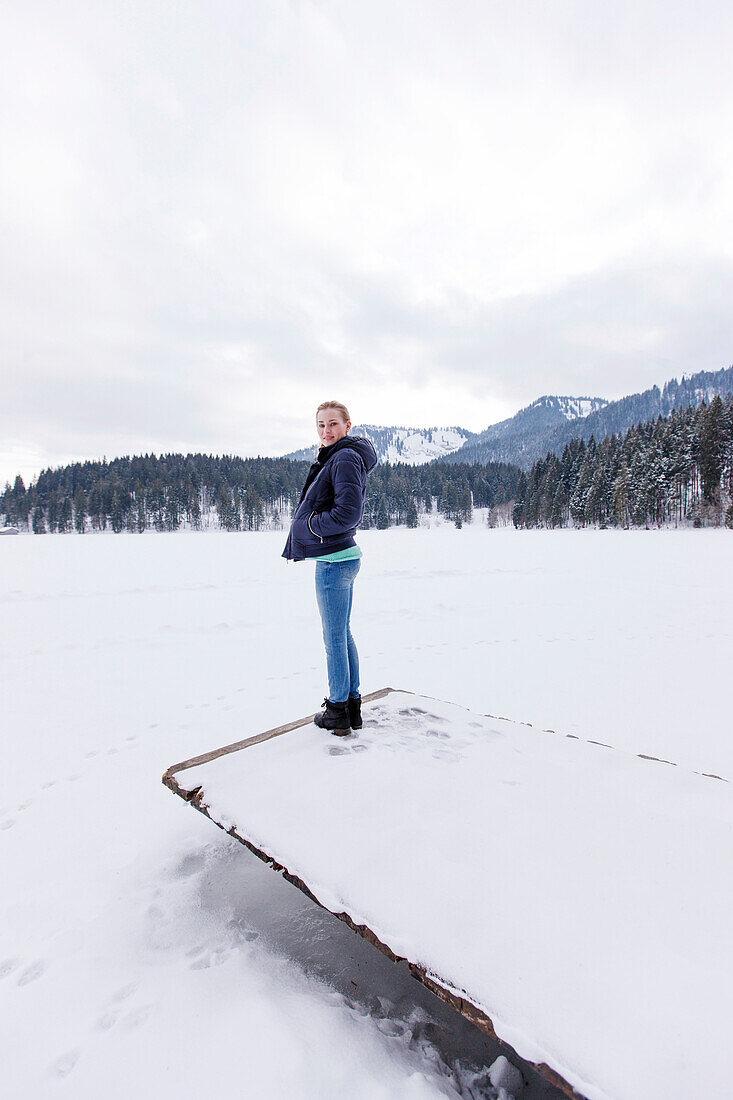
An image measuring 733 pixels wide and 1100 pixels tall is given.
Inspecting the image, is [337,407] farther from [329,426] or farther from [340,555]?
[340,555]

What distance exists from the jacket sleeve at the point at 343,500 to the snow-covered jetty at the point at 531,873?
1453 mm

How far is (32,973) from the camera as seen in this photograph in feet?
6.02

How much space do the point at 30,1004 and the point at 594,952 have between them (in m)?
2.07

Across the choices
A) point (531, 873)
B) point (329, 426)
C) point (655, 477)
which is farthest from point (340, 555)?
point (655, 477)

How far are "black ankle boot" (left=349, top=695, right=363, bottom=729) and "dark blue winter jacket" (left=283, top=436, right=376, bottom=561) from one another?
1105 mm

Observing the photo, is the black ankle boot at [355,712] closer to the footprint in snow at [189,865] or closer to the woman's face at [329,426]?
the footprint in snow at [189,865]

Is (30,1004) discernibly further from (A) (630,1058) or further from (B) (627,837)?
(B) (627,837)

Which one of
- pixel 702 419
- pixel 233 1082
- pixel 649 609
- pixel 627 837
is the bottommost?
pixel 649 609

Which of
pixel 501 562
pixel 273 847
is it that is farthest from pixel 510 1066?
pixel 501 562

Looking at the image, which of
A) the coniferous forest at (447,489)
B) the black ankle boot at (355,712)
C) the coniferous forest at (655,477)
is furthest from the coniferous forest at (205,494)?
the black ankle boot at (355,712)

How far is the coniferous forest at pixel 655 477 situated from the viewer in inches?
1725

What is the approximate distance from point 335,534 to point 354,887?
1.88 m

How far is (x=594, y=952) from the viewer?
152 cm

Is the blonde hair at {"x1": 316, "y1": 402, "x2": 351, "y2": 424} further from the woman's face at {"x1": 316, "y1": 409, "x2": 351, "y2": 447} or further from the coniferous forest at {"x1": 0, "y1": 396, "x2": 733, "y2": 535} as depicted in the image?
the coniferous forest at {"x1": 0, "y1": 396, "x2": 733, "y2": 535}
